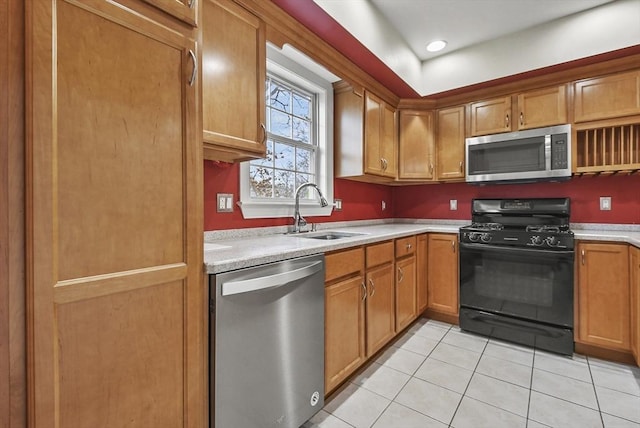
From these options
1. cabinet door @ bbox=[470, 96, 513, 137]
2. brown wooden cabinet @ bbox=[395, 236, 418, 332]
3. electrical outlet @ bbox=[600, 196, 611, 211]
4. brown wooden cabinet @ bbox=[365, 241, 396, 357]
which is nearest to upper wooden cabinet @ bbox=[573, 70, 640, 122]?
cabinet door @ bbox=[470, 96, 513, 137]

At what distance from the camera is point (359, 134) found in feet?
8.73

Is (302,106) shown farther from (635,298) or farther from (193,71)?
(635,298)

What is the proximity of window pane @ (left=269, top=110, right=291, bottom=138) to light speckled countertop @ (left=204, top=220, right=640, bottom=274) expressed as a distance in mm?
780

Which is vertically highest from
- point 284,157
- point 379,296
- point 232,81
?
point 232,81

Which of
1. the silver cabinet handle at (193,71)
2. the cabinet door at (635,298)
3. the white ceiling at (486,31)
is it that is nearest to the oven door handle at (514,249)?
the cabinet door at (635,298)

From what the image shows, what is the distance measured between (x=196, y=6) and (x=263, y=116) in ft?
2.14

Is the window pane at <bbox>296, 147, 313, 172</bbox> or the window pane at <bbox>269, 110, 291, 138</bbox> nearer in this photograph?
the window pane at <bbox>269, 110, 291, 138</bbox>

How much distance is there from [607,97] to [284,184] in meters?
2.66

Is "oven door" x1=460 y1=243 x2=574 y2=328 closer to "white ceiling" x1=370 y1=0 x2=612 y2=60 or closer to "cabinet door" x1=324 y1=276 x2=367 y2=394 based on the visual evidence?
"cabinet door" x1=324 y1=276 x2=367 y2=394

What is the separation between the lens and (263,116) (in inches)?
67.4

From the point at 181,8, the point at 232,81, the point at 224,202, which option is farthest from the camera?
the point at 224,202

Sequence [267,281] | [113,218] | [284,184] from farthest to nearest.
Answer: [284,184]
[267,281]
[113,218]

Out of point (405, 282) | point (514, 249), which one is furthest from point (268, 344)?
point (514, 249)

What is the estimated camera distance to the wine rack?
239 centimetres
